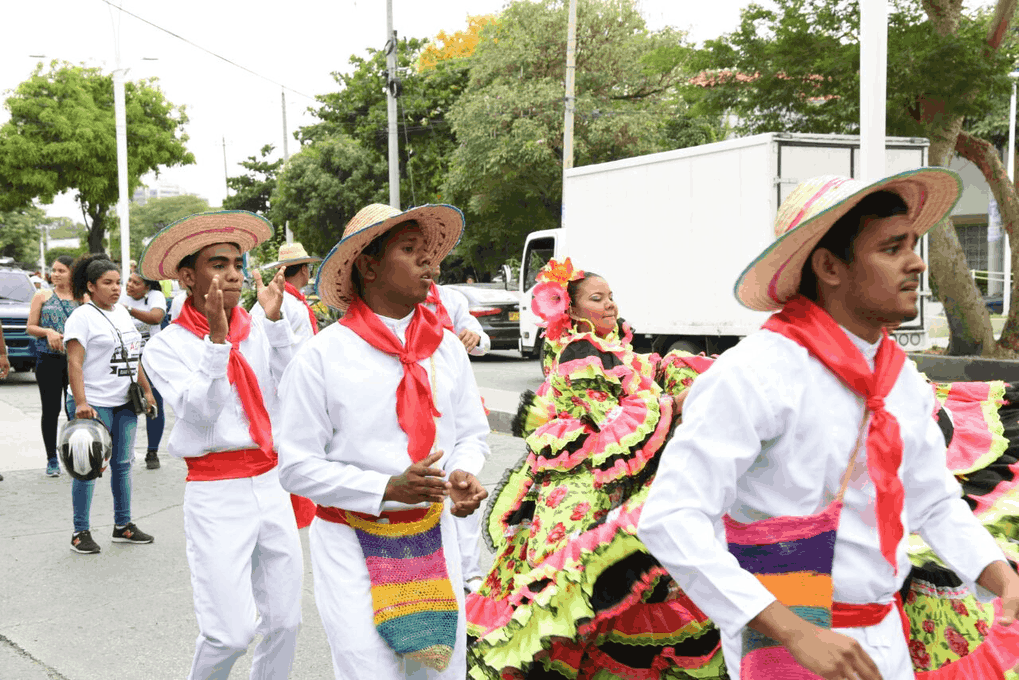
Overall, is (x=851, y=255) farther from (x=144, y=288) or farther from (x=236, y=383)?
(x=144, y=288)

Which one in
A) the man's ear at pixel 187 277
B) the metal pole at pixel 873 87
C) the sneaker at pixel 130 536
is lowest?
the sneaker at pixel 130 536

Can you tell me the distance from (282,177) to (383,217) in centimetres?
3778

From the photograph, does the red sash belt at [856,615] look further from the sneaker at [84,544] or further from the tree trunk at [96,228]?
the tree trunk at [96,228]

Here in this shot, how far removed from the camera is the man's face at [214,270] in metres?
3.97

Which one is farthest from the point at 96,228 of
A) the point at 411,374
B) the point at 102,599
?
the point at 411,374

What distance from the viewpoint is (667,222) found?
13.8 m

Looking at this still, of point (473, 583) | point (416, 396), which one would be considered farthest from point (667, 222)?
Result: point (416, 396)

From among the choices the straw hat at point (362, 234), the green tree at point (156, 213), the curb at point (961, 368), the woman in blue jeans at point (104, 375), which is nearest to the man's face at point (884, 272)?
the straw hat at point (362, 234)

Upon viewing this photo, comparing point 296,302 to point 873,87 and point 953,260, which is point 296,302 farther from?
point 953,260

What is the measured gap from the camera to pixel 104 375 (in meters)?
6.93

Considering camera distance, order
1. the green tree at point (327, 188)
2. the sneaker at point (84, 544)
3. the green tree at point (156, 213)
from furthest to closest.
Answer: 1. the green tree at point (156, 213)
2. the green tree at point (327, 188)
3. the sneaker at point (84, 544)

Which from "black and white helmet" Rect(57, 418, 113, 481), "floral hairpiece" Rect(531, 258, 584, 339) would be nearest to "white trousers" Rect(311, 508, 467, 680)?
"floral hairpiece" Rect(531, 258, 584, 339)

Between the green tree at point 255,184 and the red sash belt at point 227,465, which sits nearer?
the red sash belt at point 227,465

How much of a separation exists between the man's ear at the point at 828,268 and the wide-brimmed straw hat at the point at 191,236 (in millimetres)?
2505
